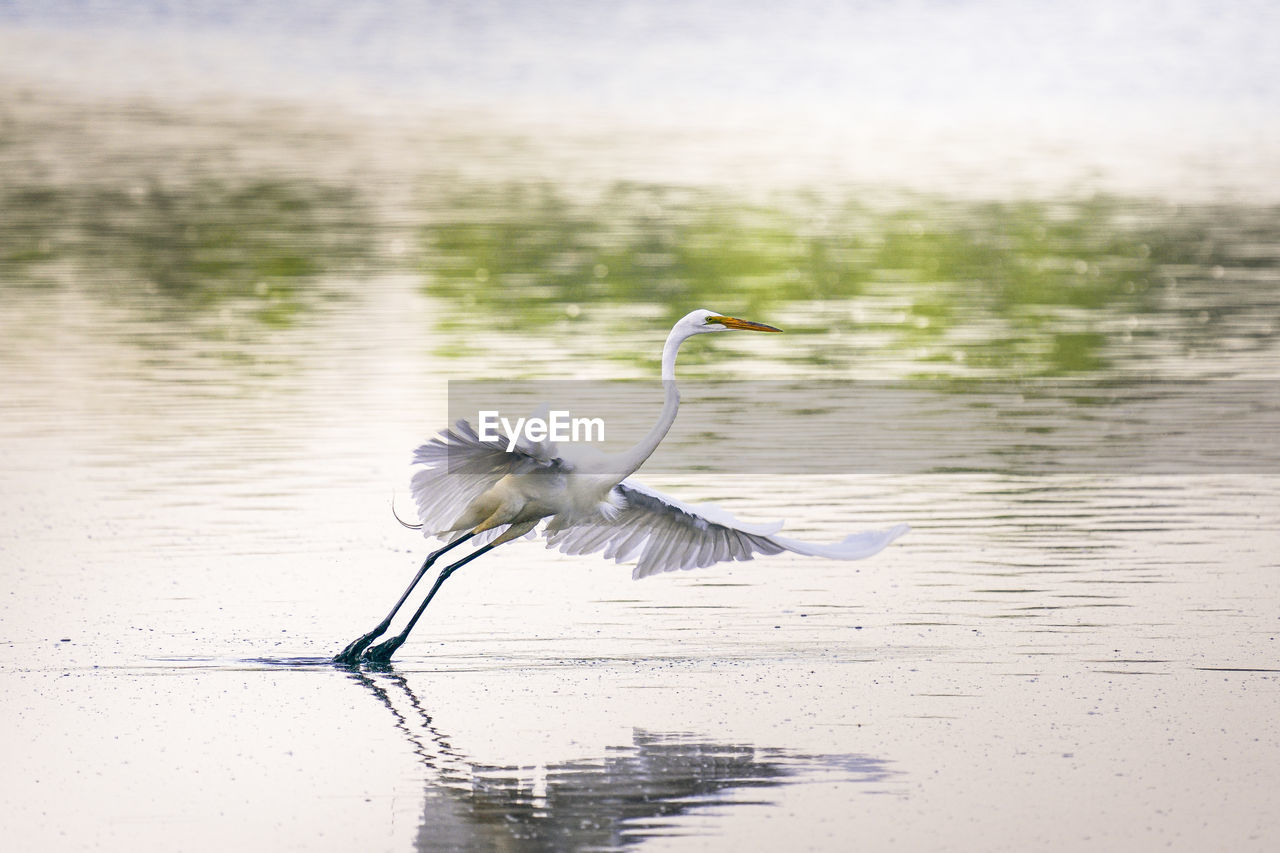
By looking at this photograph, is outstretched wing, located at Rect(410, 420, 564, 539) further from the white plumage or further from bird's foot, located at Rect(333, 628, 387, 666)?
bird's foot, located at Rect(333, 628, 387, 666)

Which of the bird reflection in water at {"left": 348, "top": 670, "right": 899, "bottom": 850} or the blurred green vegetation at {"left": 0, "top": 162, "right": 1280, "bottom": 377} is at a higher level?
the blurred green vegetation at {"left": 0, "top": 162, "right": 1280, "bottom": 377}

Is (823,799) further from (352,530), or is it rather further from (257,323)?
(257,323)

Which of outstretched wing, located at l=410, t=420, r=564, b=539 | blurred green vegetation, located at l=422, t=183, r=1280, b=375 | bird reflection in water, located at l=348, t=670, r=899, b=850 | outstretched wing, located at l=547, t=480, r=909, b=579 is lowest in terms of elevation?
bird reflection in water, located at l=348, t=670, r=899, b=850

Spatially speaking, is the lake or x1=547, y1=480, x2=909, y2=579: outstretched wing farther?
x1=547, y1=480, x2=909, y2=579: outstretched wing

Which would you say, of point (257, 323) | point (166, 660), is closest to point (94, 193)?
point (257, 323)

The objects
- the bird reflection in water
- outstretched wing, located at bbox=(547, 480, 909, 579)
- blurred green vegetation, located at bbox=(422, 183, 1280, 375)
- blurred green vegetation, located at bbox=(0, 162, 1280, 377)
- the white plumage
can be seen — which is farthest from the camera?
blurred green vegetation, located at bbox=(422, 183, 1280, 375)

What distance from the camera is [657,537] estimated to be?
1198 centimetres

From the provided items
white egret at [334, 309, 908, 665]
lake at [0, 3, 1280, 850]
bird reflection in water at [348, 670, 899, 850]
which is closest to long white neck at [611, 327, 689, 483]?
white egret at [334, 309, 908, 665]

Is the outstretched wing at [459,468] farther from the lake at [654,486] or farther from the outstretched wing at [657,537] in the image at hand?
the lake at [654,486]

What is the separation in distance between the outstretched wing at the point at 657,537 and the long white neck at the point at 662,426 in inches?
14.3

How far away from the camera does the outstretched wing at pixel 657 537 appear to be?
11695mm

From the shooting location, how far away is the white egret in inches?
440

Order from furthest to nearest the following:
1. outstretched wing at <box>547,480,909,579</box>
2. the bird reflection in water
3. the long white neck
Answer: outstretched wing at <box>547,480,909,579</box> → the long white neck → the bird reflection in water

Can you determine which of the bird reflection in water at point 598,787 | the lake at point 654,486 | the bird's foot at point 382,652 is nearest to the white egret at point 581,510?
the bird's foot at point 382,652
